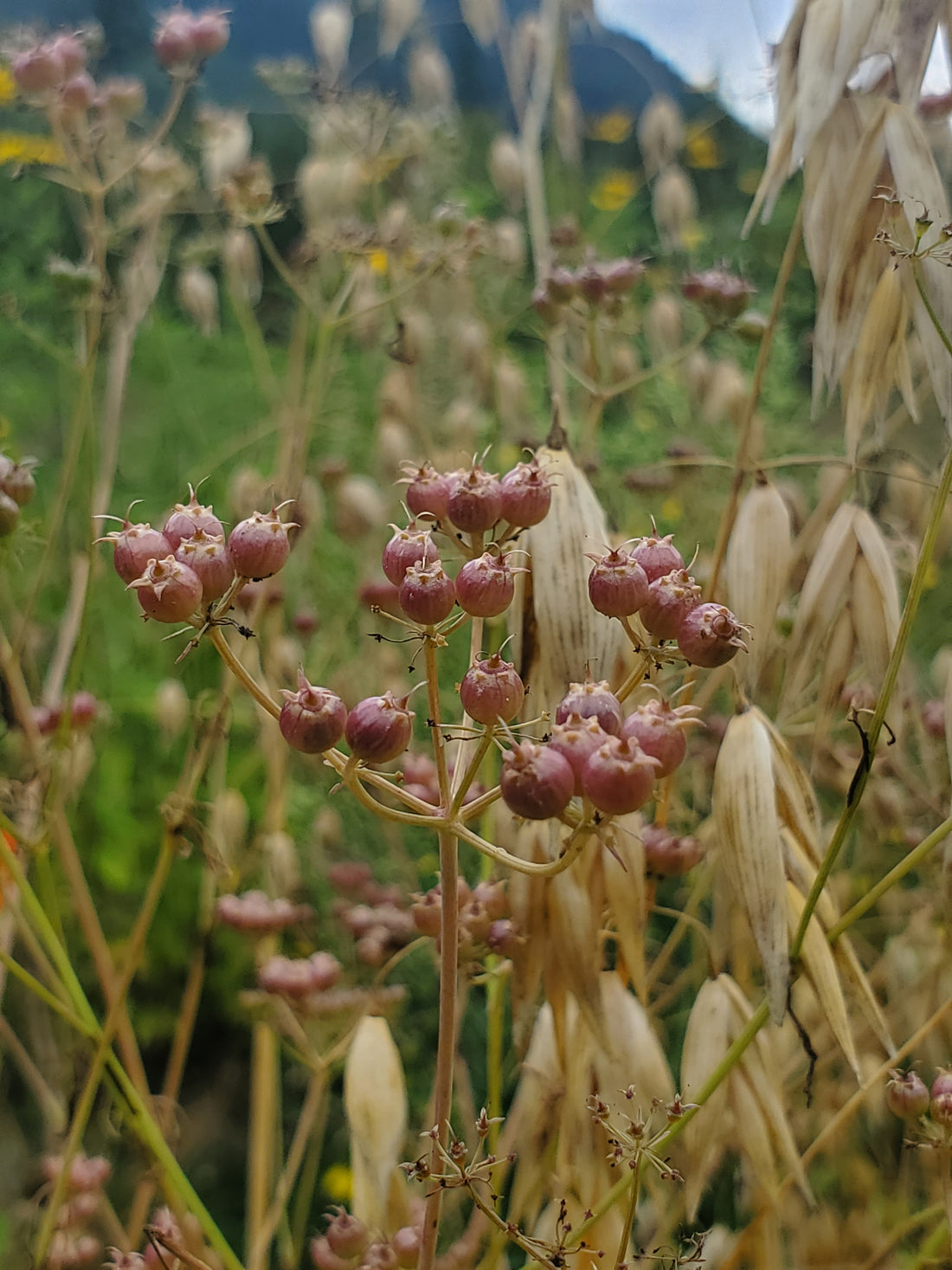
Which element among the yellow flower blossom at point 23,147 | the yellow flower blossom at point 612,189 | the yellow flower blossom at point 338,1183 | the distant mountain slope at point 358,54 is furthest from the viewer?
the yellow flower blossom at point 612,189

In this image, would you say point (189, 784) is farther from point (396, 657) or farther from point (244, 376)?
point (244, 376)

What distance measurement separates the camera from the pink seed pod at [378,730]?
33 cm

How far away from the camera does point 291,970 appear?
59cm

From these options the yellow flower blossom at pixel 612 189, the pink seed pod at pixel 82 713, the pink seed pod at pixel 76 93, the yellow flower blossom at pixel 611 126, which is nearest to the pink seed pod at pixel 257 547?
the pink seed pod at pixel 82 713

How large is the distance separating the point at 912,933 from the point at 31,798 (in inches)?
22.9

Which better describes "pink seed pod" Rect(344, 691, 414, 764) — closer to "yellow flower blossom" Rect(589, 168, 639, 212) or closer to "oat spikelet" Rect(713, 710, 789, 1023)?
"oat spikelet" Rect(713, 710, 789, 1023)

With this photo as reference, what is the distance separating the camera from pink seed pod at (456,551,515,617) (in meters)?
0.35

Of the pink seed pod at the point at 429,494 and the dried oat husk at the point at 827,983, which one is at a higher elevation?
the pink seed pod at the point at 429,494

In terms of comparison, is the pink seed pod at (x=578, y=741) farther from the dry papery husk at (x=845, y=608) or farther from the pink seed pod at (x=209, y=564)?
the dry papery husk at (x=845, y=608)

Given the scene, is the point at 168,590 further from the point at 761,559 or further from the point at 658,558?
the point at 761,559

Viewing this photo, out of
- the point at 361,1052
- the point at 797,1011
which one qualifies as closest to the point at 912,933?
the point at 797,1011

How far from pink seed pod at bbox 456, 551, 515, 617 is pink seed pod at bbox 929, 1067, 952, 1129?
0.24m

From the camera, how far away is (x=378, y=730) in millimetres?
327

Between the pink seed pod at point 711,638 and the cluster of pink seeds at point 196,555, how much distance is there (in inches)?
5.4
